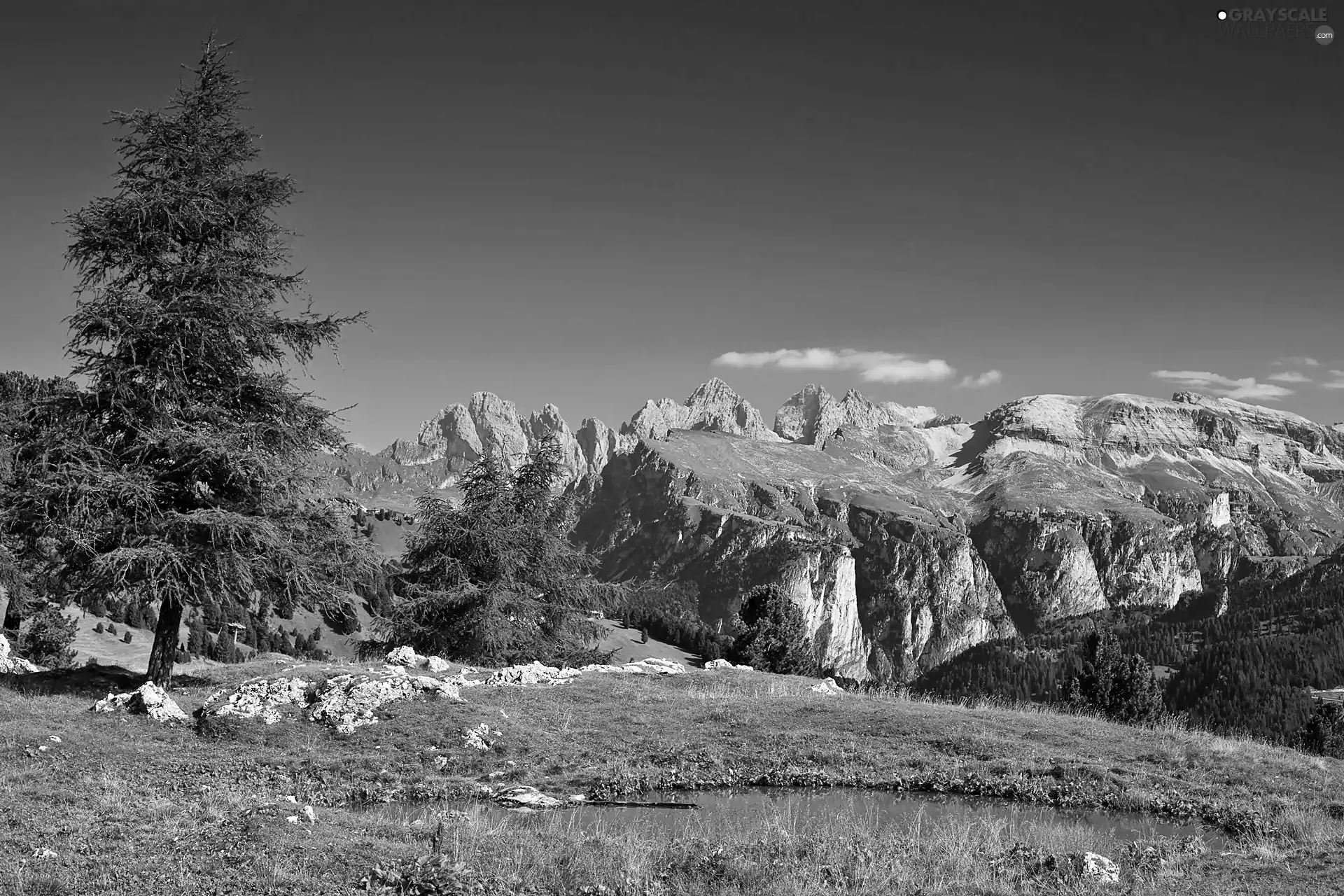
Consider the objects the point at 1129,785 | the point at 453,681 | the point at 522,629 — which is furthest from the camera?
the point at 522,629

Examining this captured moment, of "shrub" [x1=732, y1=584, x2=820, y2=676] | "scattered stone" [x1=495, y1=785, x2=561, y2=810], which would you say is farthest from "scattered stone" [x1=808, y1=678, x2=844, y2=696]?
"shrub" [x1=732, y1=584, x2=820, y2=676]

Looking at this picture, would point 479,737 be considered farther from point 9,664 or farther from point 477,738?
point 9,664

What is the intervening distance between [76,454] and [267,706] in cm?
837

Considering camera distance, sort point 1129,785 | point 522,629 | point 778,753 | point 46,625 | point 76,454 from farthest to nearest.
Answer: point 46,625, point 522,629, point 76,454, point 778,753, point 1129,785

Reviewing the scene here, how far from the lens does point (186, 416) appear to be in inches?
975

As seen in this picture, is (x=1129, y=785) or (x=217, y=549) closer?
(x=1129, y=785)

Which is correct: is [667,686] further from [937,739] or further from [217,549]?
[217,549]

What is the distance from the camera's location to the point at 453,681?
26078mm

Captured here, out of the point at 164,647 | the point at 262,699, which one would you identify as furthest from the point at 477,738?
Answer: the point at 164,647

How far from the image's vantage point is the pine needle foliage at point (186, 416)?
77.0 ft

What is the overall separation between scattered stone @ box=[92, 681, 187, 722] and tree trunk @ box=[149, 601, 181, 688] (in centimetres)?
296

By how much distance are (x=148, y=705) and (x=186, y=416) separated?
7.70m

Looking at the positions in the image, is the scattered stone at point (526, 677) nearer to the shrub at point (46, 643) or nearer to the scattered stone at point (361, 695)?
the scattered stone at point (361, 695)

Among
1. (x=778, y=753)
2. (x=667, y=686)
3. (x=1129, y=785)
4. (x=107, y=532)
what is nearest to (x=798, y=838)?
(x=778, y=753)
